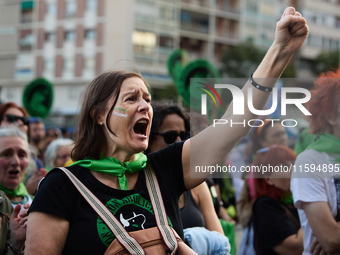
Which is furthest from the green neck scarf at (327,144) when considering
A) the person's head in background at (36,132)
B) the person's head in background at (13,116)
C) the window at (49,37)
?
the window at (49,37)

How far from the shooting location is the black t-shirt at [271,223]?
314 cm

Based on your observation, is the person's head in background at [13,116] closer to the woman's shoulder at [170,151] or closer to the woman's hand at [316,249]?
the woman's shoulder at [170,151]

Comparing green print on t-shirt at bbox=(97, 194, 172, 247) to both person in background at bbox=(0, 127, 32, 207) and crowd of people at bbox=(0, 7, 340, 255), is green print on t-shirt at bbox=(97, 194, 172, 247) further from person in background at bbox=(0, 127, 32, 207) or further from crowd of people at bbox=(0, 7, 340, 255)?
person in background at bbox=(0, 127, 32, 207)

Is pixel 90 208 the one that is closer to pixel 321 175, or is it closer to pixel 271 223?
pixel 321 175

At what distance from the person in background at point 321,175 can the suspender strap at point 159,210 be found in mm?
952

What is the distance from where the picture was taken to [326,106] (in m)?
2.76

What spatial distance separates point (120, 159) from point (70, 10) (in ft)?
126

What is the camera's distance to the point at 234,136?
6.89ft

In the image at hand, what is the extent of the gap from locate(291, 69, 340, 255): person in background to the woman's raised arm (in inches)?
29.9

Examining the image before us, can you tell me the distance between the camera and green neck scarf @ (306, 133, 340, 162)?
2664 millimetres

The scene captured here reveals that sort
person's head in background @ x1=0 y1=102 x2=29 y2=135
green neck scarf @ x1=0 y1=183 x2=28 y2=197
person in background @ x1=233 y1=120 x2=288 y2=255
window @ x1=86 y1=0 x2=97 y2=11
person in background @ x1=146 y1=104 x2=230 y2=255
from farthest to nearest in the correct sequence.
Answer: window @ x1=86 y1=0 x2=97 y2=11 < person's head in background @ x1=0 y1=102 x2=29 y2=135 < person in background @ x1=233 y1=120 x2=288 y2=255 < green neck scarf @ x1=0 y1=183 x2=28 y2=197 < person in background @ x1=146 y1=104 x2=230 y2=255

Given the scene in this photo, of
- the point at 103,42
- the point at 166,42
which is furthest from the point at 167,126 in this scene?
the point at 166,42

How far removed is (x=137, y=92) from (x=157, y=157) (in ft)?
1.07

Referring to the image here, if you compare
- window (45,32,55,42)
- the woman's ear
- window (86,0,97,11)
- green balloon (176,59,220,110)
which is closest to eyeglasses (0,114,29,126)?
green balloon (176,59,220,110)
